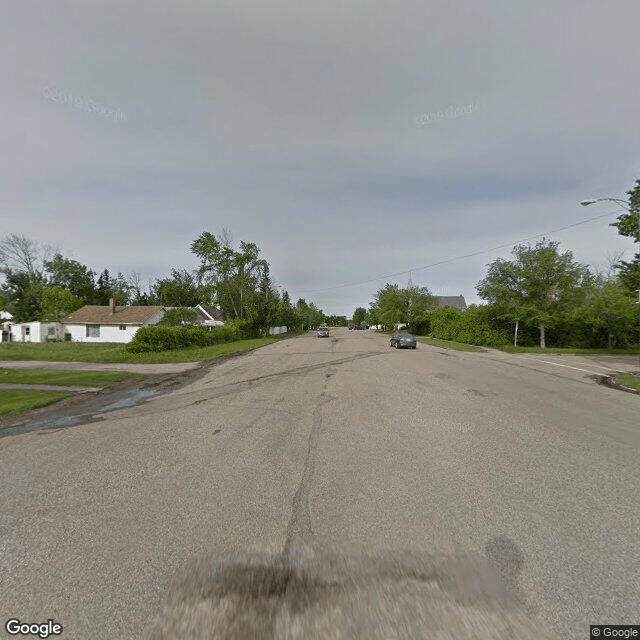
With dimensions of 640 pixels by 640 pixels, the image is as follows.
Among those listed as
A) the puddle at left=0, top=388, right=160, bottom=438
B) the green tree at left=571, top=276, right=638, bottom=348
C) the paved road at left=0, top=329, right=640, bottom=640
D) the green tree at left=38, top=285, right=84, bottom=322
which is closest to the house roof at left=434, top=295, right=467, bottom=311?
the green tree at left=571, top=276, right=638, bottom=348

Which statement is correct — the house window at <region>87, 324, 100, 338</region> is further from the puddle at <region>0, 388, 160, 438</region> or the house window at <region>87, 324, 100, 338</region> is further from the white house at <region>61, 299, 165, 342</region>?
the puddle at <region>0, 388, 160, 438</region>

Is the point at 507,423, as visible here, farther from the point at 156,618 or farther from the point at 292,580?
the point at 156,618

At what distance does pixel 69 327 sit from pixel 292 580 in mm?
50848

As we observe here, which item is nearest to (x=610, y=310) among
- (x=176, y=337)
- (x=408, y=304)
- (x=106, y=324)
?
(x=408, y=304)

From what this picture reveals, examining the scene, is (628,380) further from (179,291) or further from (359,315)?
(359,315)

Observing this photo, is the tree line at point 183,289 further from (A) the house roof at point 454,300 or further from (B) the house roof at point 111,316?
(A) the house roof at point 454,300

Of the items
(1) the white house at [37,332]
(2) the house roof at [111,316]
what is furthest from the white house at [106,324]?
(1) the white house at [37,332]

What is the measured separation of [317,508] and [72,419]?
6.48 m

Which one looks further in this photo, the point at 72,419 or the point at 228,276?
the point at 228,276

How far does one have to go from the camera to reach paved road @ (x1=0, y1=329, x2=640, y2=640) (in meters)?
2.25

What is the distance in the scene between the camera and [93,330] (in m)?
41.8

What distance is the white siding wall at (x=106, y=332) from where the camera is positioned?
4100 centimetres

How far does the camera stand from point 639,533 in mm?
2914

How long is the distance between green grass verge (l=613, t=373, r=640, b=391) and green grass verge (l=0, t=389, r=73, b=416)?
17.7 meters
